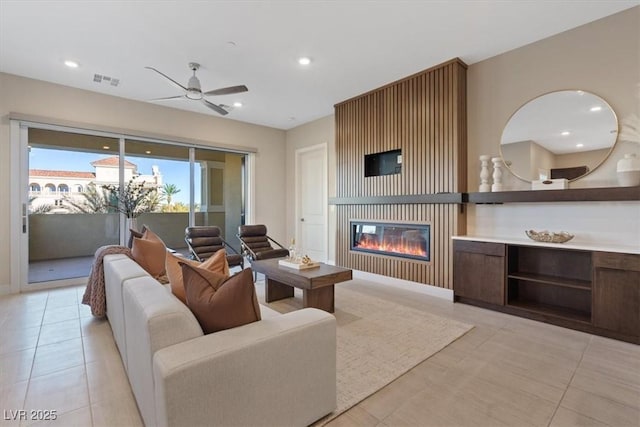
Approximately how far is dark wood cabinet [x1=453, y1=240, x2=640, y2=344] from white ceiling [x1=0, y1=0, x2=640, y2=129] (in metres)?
2.28

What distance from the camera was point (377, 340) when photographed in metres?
2.62

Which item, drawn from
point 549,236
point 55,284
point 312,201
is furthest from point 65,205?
point 549,236

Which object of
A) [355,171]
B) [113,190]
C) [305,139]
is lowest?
[113,190]

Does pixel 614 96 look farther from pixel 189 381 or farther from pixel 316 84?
pixel 189 381

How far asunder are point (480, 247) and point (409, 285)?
1170 mm

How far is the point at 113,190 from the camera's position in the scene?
488 centimetres

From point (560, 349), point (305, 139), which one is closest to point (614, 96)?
point (560, 349)

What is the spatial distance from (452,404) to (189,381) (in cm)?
153

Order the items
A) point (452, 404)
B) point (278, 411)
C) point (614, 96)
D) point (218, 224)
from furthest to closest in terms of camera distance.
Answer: point (218, 224) → point (614, 96) → point (452, 404) → point (278, 411)

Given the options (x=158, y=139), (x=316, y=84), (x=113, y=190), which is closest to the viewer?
(x=316, y=84)

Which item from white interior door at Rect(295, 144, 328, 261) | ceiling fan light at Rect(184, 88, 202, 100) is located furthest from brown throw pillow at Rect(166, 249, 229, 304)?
white interior door at Rect(295, 144, 328, 261)

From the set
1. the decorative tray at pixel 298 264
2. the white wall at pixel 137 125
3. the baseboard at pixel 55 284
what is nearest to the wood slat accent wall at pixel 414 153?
the decorative tray at pixel 298 264

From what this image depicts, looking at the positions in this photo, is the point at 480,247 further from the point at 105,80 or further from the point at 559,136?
the point at 105,80

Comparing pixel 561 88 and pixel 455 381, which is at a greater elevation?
pixel 561 88
